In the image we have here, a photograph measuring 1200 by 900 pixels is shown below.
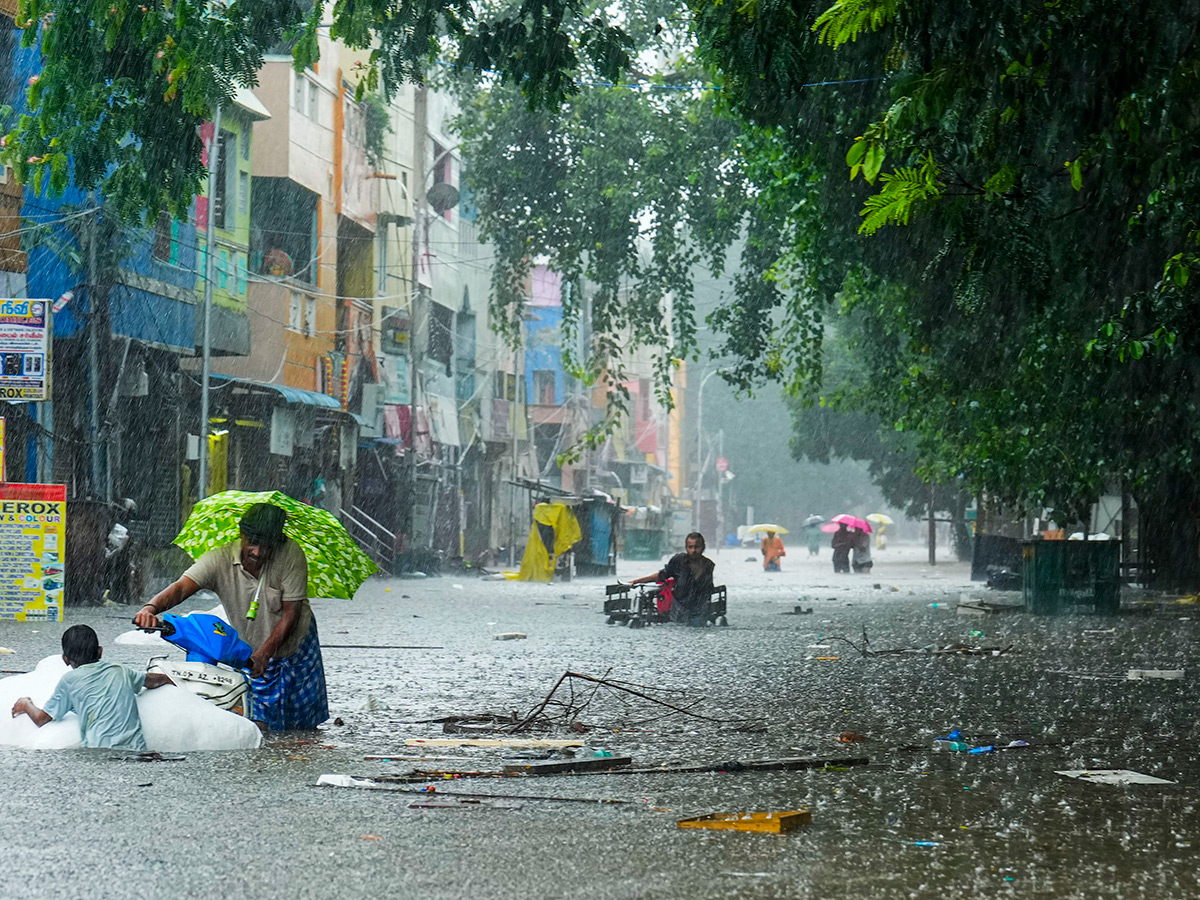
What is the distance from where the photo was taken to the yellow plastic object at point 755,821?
6059 mm

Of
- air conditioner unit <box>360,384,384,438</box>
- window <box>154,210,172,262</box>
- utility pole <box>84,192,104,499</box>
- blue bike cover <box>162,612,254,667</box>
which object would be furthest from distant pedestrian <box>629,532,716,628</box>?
air conditioner unit <box>360,384,384,438</box>

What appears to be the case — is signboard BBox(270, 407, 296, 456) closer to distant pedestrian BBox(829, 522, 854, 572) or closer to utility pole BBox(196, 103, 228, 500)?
utility pole BBox(196, 103, 228, 500)

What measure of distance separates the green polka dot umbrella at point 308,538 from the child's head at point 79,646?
123cm

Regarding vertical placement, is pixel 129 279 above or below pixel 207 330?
above

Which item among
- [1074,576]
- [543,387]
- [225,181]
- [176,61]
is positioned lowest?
[1074,576]

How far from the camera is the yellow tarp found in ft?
114

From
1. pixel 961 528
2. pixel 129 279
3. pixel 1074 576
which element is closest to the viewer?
pixel 1074 576

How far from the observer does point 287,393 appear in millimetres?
31734

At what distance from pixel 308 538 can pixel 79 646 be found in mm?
1711

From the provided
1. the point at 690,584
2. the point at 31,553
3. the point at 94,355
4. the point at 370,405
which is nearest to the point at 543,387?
the point at 370,405

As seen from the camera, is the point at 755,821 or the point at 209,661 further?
the point at 209,661

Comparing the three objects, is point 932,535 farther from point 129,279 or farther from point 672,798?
point 672,798

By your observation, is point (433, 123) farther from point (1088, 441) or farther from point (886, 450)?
point (1088, 441)

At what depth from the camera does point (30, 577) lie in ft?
58.6
